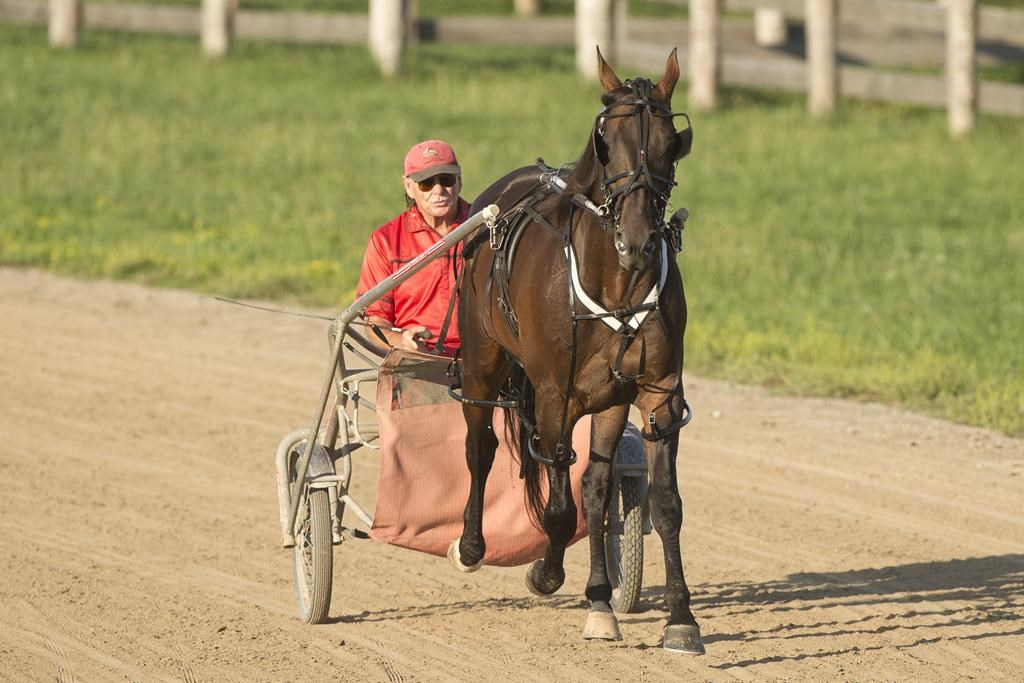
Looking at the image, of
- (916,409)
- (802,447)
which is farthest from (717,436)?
(916,409)

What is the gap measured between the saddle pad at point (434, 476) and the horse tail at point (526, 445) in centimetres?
4

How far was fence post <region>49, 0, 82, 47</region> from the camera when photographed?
1920cm

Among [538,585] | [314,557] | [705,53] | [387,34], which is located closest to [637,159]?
[538,585]

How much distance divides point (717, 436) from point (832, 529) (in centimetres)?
158

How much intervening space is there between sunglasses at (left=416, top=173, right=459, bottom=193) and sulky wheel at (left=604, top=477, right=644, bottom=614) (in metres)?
1.22

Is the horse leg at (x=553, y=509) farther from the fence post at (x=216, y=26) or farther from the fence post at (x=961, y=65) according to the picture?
the fence post at (x=216, y=26)

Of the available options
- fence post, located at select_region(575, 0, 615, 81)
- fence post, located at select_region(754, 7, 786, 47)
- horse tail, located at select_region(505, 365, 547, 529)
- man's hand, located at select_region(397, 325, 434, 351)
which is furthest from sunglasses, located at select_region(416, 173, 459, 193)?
fence post, located at select_region(754, 7, 786, 47)

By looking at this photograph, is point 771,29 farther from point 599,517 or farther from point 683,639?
point 683,639

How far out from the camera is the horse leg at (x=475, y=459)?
230 inches

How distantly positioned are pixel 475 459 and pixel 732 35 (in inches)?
652

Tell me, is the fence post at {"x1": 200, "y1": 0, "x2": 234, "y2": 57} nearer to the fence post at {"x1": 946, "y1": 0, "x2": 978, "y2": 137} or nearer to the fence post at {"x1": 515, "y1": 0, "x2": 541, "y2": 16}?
the fence post at {"x1": 515, "y1": 0, "x2": 541, "y2": 16}

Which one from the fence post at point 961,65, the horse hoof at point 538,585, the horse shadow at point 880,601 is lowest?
the horse shadow at point 880,601

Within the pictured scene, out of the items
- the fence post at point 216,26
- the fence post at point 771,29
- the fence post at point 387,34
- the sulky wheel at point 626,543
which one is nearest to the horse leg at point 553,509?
the sulky wheel at point 626,543

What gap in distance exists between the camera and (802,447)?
8.55m
